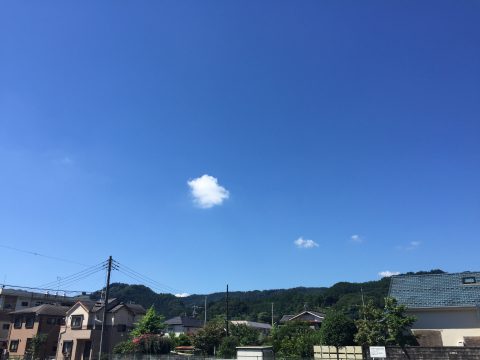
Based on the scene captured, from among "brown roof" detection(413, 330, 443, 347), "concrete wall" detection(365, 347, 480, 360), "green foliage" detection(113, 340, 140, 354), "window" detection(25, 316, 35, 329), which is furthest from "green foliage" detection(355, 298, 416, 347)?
"window" detection(25, 316, 35, 329)

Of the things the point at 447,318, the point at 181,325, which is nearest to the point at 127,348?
the point at 447,318

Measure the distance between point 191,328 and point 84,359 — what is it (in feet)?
96.1

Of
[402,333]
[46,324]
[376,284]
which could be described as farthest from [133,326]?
[376,284]

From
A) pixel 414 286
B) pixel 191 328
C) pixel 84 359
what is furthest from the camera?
pixel 191 328

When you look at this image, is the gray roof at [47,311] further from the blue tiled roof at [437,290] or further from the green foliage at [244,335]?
the blue tiled roof at [437,290]

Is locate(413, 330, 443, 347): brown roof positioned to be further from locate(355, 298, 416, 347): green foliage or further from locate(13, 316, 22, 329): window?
locate(13, 316, 22, 329): window

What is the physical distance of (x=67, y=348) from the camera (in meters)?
49.2

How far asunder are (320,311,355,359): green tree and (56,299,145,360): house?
29.5m

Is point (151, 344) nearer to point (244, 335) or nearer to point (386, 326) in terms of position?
point (244, 335)

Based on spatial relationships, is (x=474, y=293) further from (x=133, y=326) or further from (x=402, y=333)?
(x=133, y=326)

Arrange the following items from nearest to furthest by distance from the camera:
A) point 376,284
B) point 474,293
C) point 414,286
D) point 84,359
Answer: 1. point 474,293
2. point 414,286
3. point 84,359
4. point 376,284

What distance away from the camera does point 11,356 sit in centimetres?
5228

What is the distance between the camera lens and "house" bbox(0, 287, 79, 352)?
61.7 m

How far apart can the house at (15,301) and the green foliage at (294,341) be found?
40.6 m
